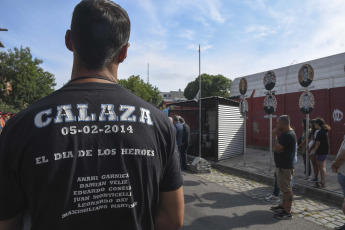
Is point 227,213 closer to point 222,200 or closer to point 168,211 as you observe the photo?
point 222,200

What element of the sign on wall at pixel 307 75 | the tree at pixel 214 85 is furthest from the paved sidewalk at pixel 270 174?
the tree at pixel 214 85

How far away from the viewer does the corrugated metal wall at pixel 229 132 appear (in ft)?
34.4

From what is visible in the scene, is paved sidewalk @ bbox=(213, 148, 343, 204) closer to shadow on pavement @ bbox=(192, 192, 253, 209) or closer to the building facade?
the building facade

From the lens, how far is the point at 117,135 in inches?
41.6

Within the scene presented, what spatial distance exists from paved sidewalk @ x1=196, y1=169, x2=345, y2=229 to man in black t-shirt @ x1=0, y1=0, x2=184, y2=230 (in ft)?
15.4

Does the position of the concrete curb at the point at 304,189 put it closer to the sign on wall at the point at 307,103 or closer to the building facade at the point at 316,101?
the sign on wall at the point at 307,103

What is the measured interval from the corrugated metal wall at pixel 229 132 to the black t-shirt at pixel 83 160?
9531 millimetres

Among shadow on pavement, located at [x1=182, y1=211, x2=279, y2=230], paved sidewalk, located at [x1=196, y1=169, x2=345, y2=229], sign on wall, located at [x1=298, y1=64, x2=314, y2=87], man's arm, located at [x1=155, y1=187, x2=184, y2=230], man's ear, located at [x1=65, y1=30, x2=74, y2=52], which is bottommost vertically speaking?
paved sidewalk, located at [x1=196, y1=169, x2=345, y2=229]

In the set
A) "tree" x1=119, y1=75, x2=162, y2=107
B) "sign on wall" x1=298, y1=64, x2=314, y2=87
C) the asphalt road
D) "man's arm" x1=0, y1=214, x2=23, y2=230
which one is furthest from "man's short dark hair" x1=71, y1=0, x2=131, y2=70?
"tree" x1=119, y1=75, x2=162, y2=107

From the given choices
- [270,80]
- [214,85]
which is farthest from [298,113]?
[214,85]

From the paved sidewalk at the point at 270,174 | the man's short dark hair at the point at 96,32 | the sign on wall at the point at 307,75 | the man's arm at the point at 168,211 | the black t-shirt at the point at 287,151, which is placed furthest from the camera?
the sign on wall at the point at 307,75

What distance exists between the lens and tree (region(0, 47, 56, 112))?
1157 inches

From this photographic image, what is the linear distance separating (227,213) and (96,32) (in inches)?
187

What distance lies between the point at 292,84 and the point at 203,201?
680 inches
